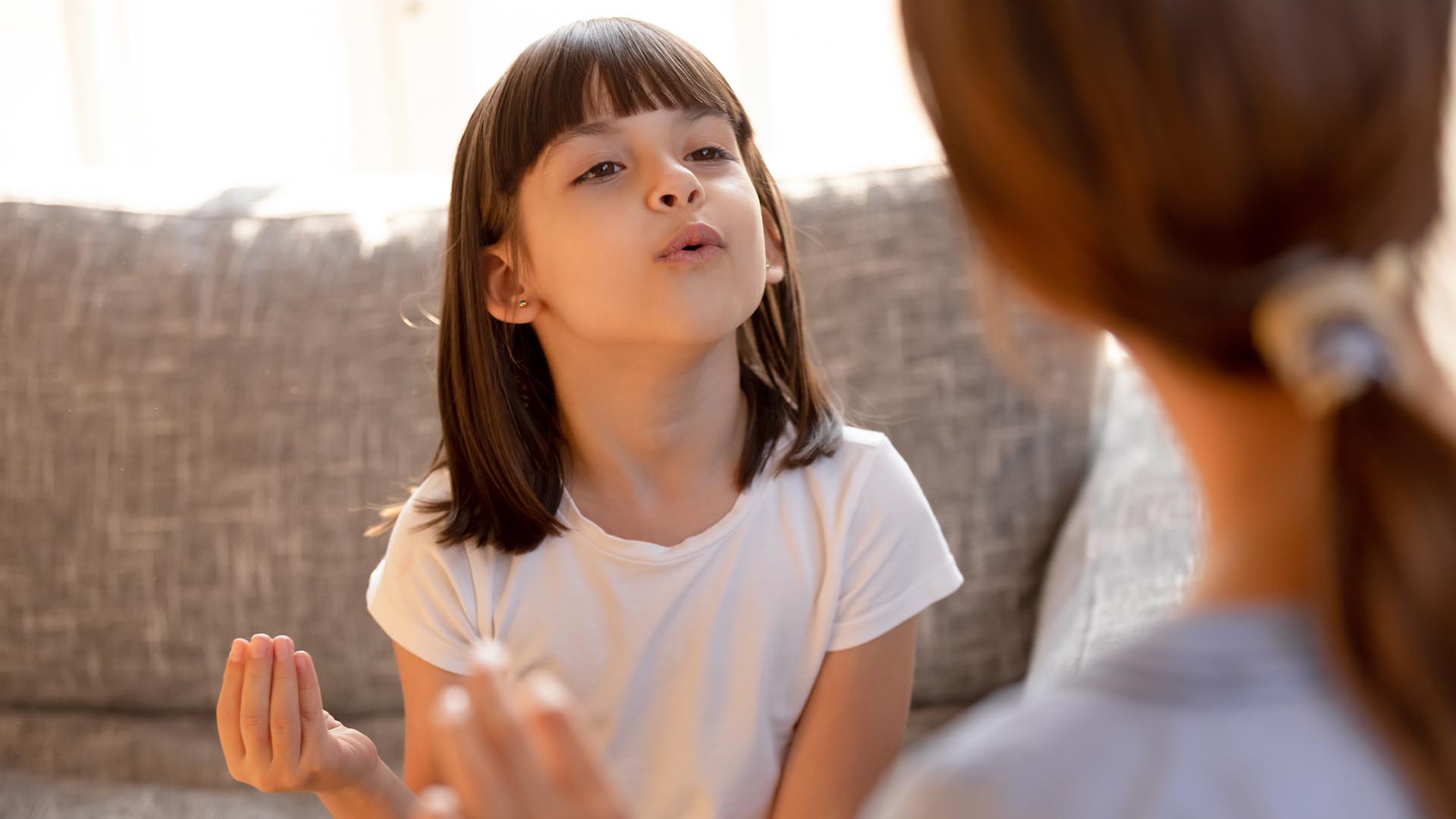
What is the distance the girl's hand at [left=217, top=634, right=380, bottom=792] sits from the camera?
3.42 feet

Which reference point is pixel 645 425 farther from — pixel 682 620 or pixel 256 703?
pixel 256 703

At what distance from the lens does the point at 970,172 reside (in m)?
0.59

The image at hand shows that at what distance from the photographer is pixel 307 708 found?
1070 mm

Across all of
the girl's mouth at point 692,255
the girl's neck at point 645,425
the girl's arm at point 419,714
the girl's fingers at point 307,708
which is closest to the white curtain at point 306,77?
the girl's neck at point 645,425

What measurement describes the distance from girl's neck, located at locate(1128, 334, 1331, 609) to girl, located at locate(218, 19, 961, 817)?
0.63 m

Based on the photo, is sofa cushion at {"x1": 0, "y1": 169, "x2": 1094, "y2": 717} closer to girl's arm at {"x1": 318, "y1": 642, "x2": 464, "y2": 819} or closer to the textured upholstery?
the textured upholstery

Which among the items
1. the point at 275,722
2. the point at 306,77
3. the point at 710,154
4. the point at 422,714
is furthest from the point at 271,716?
the point at 306,77

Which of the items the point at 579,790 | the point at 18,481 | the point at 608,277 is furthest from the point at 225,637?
the point at 579,790

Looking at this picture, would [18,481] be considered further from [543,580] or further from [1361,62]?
[1361,62]

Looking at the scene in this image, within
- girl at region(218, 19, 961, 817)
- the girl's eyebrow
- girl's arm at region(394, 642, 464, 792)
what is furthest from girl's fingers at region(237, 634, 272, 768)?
the girl's eyebrow

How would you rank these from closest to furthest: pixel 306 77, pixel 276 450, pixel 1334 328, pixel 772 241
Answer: pixel 1334 328 → pixel 772 241 → pixel 276 450 → pixel 306 77

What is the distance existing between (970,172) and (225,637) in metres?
1.28

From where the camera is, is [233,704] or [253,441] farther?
[253,441]

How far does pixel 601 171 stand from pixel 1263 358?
77 cm
